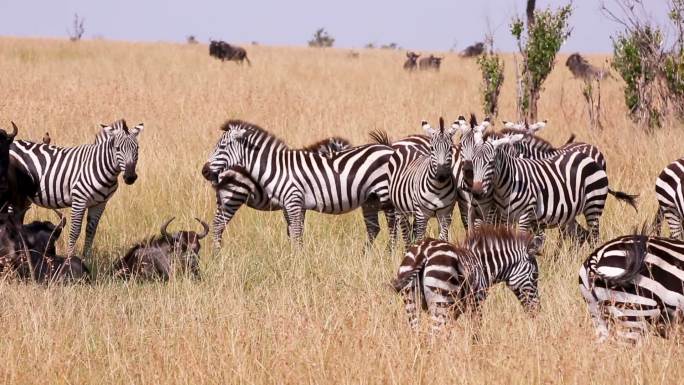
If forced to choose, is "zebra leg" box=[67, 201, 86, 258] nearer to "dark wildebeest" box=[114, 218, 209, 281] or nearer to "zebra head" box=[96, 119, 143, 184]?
"zebra head" box=[96, 119, 143, 184]

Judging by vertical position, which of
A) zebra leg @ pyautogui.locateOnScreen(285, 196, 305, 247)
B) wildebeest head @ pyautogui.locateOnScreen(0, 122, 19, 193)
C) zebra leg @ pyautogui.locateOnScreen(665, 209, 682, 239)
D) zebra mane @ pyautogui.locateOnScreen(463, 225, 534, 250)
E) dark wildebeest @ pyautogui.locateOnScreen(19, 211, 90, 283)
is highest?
wildebeest head @ pyautogui.locateOnScreen(0, 122, 19, 193)

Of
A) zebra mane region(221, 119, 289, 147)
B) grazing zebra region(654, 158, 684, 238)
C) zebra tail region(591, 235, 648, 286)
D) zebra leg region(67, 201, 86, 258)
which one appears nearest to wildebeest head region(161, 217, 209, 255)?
zebra leg region(67, 201, 86, 258)

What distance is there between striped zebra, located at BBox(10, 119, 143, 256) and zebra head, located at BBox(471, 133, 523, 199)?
3018 millimetres

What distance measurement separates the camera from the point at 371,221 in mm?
9547

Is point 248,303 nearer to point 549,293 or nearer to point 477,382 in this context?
point 549,293

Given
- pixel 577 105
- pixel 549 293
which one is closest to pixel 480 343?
pixel 549 293

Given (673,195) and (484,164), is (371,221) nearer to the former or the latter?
(484,164)

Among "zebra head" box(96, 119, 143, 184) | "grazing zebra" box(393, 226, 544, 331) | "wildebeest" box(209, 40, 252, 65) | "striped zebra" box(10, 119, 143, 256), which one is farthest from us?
"wildebeest" box(209, 40, 252, 65)

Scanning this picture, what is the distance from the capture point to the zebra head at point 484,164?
7.84 metres

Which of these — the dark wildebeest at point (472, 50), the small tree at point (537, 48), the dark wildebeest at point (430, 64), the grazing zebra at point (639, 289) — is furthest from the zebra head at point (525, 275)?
the dark wildebeest at point (472, 50)

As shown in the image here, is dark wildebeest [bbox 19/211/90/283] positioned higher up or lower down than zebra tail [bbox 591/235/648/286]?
lower down

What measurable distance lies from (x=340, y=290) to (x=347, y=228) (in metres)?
2.83

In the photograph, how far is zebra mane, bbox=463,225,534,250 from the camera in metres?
6.19

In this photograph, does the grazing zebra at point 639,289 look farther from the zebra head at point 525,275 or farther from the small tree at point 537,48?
the small tree at point 537,48
